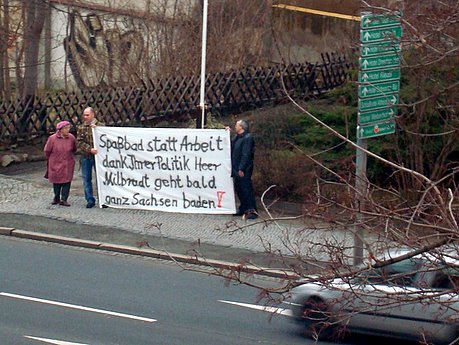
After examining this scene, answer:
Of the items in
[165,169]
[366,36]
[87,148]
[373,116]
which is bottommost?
[165,169]

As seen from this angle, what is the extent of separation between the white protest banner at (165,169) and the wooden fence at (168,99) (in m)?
3.41

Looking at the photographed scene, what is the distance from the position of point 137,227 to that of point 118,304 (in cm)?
473

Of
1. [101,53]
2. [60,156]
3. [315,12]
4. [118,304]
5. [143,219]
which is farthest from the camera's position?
[315,12]

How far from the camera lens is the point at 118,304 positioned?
11.9 metres

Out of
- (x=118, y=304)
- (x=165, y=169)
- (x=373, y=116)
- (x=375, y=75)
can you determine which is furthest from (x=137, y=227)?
(x=375, y=75)

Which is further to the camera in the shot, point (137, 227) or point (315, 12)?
point (315, 12)

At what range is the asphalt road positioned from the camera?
10.6 metres

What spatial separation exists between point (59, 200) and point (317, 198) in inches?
464

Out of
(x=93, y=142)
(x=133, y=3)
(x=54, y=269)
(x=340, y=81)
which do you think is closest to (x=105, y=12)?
(x=133, y=3)

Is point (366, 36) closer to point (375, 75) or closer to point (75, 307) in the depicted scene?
point (375, 75)

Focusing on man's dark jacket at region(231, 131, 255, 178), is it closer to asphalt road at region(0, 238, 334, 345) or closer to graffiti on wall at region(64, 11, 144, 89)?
asphalt road at region(0, 238, 334, 345)

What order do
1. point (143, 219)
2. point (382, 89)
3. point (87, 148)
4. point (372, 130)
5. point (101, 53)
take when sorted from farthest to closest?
point (101, 53) < point (87, 148) < point (143, 219) < point (372, 130) < point (382, 89)

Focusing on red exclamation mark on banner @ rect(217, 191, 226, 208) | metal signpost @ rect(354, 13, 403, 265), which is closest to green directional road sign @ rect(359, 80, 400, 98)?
metal signpost @ rect(354, 13, 403, 265)

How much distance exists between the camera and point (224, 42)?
26078 millimetres
